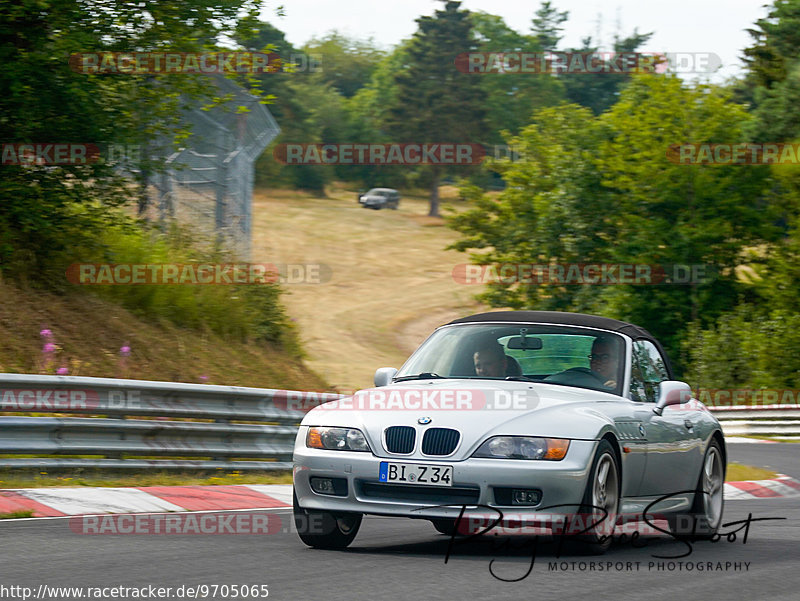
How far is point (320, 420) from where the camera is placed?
23.3 ft

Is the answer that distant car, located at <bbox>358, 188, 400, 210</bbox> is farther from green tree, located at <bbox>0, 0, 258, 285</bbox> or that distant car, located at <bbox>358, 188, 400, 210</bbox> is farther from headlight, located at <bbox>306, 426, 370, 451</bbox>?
headlight, located at <bbox>306, 426, 370, 451</bbox>

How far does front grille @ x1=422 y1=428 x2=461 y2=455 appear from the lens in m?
6.62

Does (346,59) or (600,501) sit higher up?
(346,59)

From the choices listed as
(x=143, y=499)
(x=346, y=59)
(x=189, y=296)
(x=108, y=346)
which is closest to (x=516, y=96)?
(x=346, y=59)

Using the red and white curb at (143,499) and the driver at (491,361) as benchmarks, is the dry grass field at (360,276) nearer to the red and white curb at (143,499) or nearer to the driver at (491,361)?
the red and white curb at (143,499)

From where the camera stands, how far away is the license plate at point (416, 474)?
258 inches

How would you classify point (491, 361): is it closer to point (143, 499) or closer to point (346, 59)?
point (143, 499)

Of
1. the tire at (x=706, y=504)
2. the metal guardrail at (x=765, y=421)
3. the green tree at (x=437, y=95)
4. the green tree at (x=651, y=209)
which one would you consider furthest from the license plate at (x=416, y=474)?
the green tree at (x=437, y=95)

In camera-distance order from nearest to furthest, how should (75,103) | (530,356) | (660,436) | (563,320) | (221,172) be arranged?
1. (660,436)
2. (530,356)
3. (563,320)
4. (75,103)
5. (221,172)

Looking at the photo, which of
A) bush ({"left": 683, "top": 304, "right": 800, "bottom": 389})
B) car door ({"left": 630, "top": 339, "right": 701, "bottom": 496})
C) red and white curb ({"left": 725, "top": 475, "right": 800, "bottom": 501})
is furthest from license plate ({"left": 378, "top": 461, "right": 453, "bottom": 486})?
bush ({"left": 683, "top": 304, "right": 800, "bottom": 389})

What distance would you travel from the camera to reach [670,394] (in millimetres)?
7910

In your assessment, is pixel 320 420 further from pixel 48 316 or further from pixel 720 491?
pixel 48 316

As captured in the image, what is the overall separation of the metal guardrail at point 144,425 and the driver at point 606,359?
420 centimetres

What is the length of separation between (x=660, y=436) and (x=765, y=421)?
1938cm
